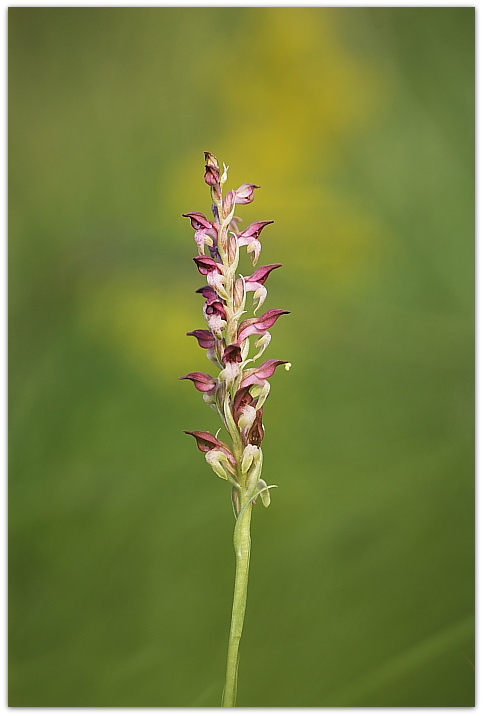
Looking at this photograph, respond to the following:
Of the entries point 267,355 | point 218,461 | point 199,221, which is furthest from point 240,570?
point 267,355

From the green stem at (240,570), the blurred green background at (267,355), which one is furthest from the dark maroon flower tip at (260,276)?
the blurred green background at (267,355)

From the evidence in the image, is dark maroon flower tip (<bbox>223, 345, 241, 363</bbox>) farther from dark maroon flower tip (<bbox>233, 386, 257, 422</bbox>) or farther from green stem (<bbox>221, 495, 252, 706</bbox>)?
green stem (<bbox>221, 495, 252, 706</bbox>)

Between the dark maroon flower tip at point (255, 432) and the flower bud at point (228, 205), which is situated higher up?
the flower bud at point (228, 205)

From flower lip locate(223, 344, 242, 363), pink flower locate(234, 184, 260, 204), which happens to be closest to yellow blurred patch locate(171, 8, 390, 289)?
pink flower locate(234, 184, 260, 204)

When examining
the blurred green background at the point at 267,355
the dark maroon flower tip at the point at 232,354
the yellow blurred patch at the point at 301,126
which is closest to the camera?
the dark maroon flower tip at the point at 232,354

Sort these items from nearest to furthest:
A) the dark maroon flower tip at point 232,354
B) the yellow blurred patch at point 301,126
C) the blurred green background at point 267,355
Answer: the dark maroon flower tip at point 232,354 → the blurred green background at point 267,355 → the yellow blurred patch at point 301,126

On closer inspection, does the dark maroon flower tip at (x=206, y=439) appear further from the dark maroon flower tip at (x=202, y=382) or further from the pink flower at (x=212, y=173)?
the pink flower at (x=212, y=173)
